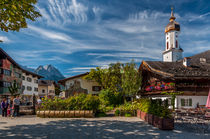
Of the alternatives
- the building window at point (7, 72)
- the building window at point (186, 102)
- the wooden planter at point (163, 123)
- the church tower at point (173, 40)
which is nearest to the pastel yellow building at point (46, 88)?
the building window at point (7, 72)

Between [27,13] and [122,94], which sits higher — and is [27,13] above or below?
above

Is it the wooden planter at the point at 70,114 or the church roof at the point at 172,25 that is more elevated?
the church roof at the point at 172,25

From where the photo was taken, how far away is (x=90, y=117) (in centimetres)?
1576

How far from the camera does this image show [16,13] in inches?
373

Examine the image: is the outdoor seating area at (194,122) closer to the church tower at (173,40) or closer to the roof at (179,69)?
the roof at (179,69)

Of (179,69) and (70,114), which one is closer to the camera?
(70,114)

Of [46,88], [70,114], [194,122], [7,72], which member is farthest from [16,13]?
[46,88]

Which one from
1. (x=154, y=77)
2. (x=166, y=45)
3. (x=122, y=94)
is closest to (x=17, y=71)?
(x=122, y=94)

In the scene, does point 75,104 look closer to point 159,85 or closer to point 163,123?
point 163,123

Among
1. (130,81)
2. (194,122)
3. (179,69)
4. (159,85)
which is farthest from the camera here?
(130,81)

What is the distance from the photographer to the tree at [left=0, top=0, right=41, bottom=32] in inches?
339

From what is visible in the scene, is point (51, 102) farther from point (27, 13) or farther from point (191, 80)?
point (191, 80)

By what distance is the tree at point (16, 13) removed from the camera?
8.60 meters

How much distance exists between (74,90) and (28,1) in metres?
26.1
